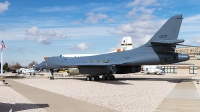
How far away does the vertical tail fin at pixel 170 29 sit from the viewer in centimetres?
2339

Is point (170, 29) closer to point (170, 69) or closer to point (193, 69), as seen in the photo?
point (193, 69)

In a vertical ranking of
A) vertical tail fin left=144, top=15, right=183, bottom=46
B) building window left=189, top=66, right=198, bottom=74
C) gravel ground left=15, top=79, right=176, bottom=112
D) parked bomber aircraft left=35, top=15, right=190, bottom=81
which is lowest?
gravel ground left=15, top=79, right=176, bottom=112

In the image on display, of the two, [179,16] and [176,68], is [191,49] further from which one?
[179,16]

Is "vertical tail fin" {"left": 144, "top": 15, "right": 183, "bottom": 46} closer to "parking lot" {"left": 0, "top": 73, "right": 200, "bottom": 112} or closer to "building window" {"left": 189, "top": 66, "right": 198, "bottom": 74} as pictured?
"parking lot" {"left": 0, "top": 73, "right": 200, "bottom": 112}

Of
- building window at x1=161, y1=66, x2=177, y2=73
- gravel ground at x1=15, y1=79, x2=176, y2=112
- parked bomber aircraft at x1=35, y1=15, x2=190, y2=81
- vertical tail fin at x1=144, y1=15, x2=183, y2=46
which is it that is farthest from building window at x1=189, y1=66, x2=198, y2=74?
gravel ground at x1=15, y1=79, x2=176, y2=112

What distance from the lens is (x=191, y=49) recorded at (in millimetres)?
62531

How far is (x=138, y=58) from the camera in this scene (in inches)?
1004

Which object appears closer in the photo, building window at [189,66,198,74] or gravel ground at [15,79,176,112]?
gravel ground at [15,79,176,112]

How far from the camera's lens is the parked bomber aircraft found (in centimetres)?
2358

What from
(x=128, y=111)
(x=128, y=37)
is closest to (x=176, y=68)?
(x=128, y=37)

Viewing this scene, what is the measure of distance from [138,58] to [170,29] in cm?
449

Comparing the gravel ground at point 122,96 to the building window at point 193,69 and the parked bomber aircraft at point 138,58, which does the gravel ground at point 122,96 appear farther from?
the building window at point 193,69

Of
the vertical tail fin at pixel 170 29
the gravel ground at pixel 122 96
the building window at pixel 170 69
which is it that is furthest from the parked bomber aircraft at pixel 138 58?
the building window at pixel 170 69

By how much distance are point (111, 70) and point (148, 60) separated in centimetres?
427
